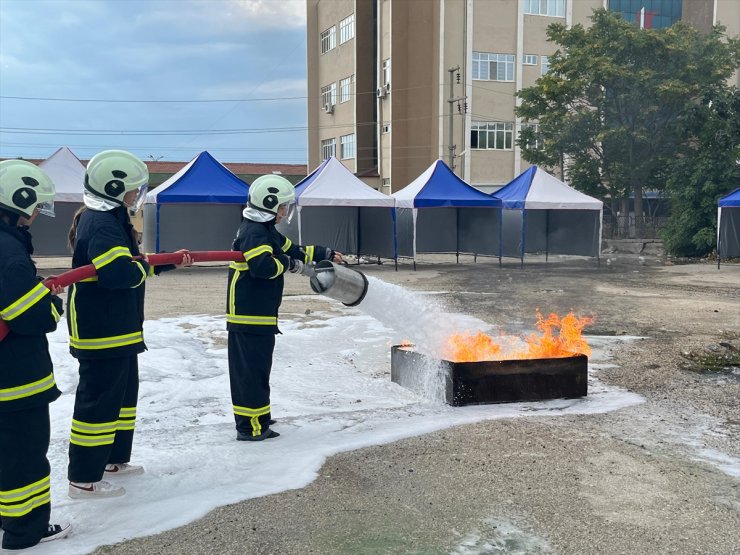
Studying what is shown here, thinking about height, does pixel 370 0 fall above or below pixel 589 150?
above

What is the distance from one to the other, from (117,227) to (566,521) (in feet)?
9.50

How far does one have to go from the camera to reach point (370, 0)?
4494cm

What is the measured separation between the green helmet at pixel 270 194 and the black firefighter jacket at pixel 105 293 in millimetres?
1120

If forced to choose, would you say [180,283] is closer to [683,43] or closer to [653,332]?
[653,332]

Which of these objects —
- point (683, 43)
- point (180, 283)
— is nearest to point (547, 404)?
point (180, 283)

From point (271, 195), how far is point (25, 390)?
220cm

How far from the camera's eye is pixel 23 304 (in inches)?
119

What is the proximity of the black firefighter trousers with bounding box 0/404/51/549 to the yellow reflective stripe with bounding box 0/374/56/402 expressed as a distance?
0.27ft

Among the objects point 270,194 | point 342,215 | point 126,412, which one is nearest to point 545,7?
point 342,215

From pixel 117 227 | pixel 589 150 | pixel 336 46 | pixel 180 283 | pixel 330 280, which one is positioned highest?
pixel 336 46

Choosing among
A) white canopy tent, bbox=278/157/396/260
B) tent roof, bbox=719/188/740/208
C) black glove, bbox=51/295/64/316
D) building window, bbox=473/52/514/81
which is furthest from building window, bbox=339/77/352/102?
black glove, bbox=51/295/64/316

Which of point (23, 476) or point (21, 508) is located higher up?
point (23, 476)

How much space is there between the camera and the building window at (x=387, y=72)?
136 feet

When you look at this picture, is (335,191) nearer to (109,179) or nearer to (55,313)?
(109,179)
